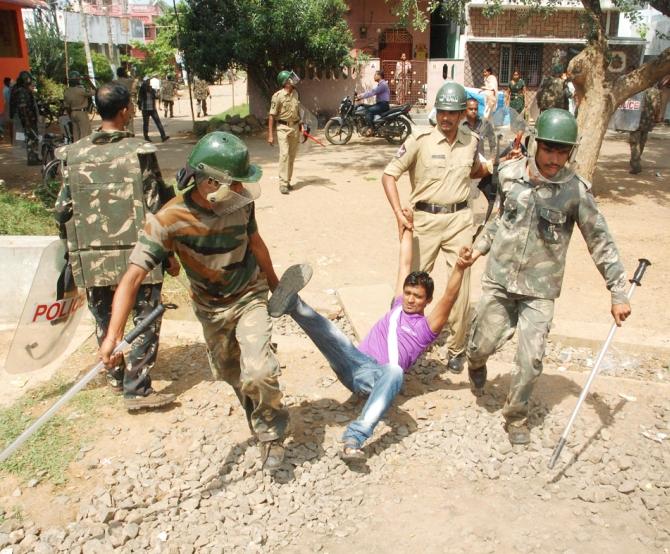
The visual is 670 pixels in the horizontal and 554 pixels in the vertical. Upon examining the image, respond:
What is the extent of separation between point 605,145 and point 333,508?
15273 mm

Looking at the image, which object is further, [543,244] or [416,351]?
[416,351]

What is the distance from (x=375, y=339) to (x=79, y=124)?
10.8 meters

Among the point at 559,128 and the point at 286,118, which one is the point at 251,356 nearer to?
the point at 559,128

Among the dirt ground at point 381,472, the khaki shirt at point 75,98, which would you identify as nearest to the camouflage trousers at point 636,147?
the dirt ground at point 381,472

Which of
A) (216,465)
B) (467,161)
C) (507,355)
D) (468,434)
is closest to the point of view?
(216,465)

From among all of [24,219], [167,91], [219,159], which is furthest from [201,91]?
[219,159]

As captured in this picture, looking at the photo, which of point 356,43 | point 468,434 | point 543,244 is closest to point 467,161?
point 543,244

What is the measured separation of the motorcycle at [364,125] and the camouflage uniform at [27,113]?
20.6 ft

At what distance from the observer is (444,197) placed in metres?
4.40

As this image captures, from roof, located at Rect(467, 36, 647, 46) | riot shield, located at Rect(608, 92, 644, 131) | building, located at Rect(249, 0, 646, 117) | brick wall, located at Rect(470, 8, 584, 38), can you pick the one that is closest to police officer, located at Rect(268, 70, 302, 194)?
riot shield, located at Rect(608, 92, 644, 131)

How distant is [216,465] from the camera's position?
11.3ft

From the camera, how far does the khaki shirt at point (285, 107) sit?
9.60 meters

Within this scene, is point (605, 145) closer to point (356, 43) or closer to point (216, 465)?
point (356, 43)

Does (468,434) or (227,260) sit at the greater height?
(227,260)
